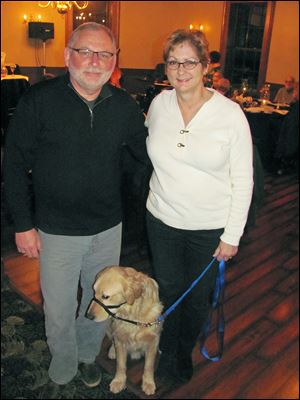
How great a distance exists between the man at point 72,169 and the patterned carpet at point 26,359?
0.70 metres

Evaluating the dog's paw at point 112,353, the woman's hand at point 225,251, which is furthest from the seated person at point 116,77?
the dog's paw at point 112,353

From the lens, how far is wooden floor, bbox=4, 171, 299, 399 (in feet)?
8.06

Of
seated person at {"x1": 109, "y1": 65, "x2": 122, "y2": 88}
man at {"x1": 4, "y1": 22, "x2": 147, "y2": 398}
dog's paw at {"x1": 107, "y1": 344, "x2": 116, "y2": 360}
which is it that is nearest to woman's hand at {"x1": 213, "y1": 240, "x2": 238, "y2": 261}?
man at {"x1": 4, "y1": 22, "x2": 147, "y2": 398}

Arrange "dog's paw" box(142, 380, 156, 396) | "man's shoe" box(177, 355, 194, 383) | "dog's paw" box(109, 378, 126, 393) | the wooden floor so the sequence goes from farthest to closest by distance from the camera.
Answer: the wooden floor < "man's shoe" box(177, 355, 194, 383) < "dog's paw" box(142, 380, 156, 396) < "dog's paw" box(109, 378, 126, 393)

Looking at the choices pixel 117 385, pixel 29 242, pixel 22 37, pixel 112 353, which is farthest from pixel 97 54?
pixel 112 353

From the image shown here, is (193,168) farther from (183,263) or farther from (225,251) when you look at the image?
(183,263)

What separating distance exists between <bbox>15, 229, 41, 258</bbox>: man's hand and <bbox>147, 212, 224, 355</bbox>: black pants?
1.42 feet

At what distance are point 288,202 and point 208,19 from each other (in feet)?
15.2

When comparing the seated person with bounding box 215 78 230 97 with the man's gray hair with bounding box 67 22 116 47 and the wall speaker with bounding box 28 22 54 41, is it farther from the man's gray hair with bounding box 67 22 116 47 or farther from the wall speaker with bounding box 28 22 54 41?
the wall speaker with bounding box 28 22 54 41

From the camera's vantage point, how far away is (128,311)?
58.6 inches

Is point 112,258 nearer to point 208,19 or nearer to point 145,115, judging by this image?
point 145,115

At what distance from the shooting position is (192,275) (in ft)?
5.76

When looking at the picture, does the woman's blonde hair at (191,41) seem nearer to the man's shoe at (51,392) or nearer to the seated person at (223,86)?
the seated person at (223,86)

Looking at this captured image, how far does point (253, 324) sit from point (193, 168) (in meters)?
2.03
